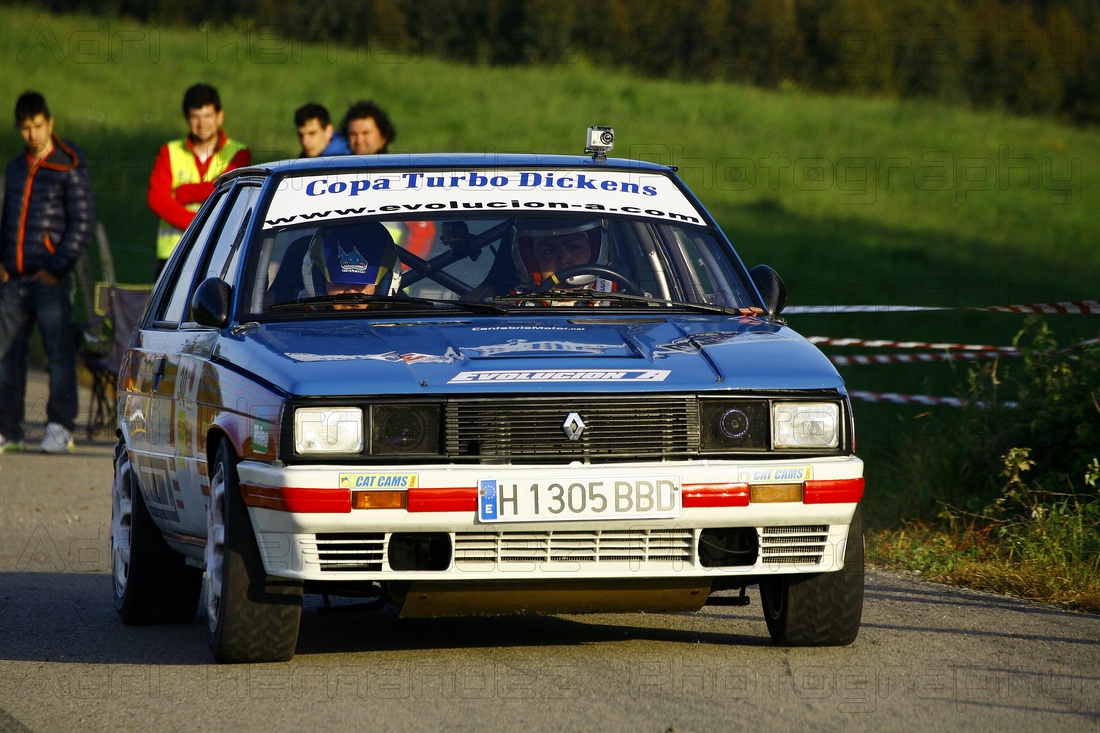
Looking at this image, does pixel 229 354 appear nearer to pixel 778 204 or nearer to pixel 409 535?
pixel 409 535

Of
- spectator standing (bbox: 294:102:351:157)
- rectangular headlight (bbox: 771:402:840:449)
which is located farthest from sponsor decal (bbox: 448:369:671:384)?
spectator standing (bbox: 294:102:351:157)

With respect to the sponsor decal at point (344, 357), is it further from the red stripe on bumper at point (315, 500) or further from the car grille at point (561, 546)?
the car grille at point (561, 546)

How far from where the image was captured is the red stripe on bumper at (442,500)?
5.17 meters

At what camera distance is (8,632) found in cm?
661

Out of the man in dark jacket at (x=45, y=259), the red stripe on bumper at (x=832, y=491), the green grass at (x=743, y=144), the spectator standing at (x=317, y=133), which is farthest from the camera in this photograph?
the green grass at (x=743, y=144)

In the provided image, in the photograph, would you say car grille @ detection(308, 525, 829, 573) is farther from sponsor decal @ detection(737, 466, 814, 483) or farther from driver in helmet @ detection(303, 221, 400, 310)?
driver in helmet @ detection(303, 221, 400, 310)

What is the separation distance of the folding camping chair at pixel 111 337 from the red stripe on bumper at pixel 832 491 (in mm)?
8301

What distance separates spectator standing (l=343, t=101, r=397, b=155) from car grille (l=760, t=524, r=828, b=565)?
22.0 feet

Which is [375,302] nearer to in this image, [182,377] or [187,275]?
[182,377]

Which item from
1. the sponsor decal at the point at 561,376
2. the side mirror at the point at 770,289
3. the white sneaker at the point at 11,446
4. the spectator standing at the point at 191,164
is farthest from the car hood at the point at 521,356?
the white sneaker at the point at 11,446

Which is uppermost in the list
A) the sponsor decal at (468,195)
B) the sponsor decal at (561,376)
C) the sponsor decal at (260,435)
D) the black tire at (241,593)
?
the sponsor decal at (468,195)

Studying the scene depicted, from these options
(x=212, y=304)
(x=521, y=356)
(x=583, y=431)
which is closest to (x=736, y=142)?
(x=212, y=304)

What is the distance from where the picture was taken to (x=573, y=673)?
18.2 ft

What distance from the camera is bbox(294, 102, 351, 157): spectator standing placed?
11891 millimetres
